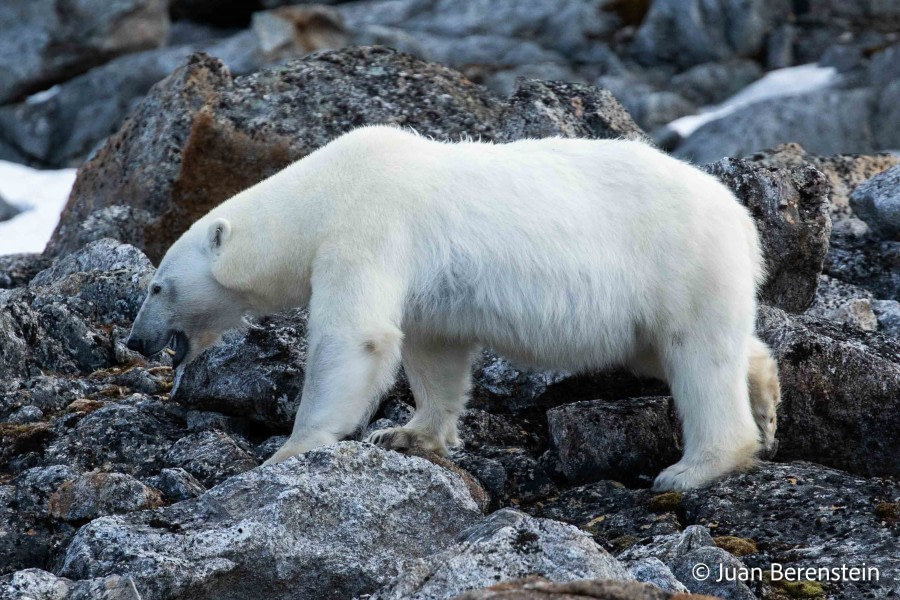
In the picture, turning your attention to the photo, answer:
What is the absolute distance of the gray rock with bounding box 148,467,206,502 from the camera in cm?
569

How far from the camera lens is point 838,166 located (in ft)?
36.0

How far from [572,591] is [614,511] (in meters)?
2.39

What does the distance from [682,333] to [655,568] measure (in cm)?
191

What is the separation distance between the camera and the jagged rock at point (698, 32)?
1174 inches

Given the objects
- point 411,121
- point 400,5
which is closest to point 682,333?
point 411,121

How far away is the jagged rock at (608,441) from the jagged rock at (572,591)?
2.71 metres

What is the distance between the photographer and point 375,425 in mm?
7070

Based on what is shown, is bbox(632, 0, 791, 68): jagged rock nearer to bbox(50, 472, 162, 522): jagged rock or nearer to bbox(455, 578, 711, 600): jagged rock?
bbox(50, 472, 162, 522): jagged rock

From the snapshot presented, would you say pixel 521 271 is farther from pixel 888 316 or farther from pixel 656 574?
pixel 888 316

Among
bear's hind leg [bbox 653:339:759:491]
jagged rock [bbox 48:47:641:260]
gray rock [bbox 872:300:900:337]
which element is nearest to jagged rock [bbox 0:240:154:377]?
jagged rock [bbox 48:47:641:260]

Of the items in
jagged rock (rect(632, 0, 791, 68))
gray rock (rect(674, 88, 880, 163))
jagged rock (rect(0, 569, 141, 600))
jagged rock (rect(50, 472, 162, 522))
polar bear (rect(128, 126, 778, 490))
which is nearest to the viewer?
jagged rock (rect(0, 569, 141, 600))

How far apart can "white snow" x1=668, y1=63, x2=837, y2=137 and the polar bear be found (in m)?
20.6

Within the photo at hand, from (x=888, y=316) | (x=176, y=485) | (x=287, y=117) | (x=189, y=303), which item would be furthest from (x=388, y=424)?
(x=888, y=316)

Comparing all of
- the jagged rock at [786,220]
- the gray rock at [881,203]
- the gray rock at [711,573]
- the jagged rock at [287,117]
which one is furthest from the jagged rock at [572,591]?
the gray rock at [881,203]
